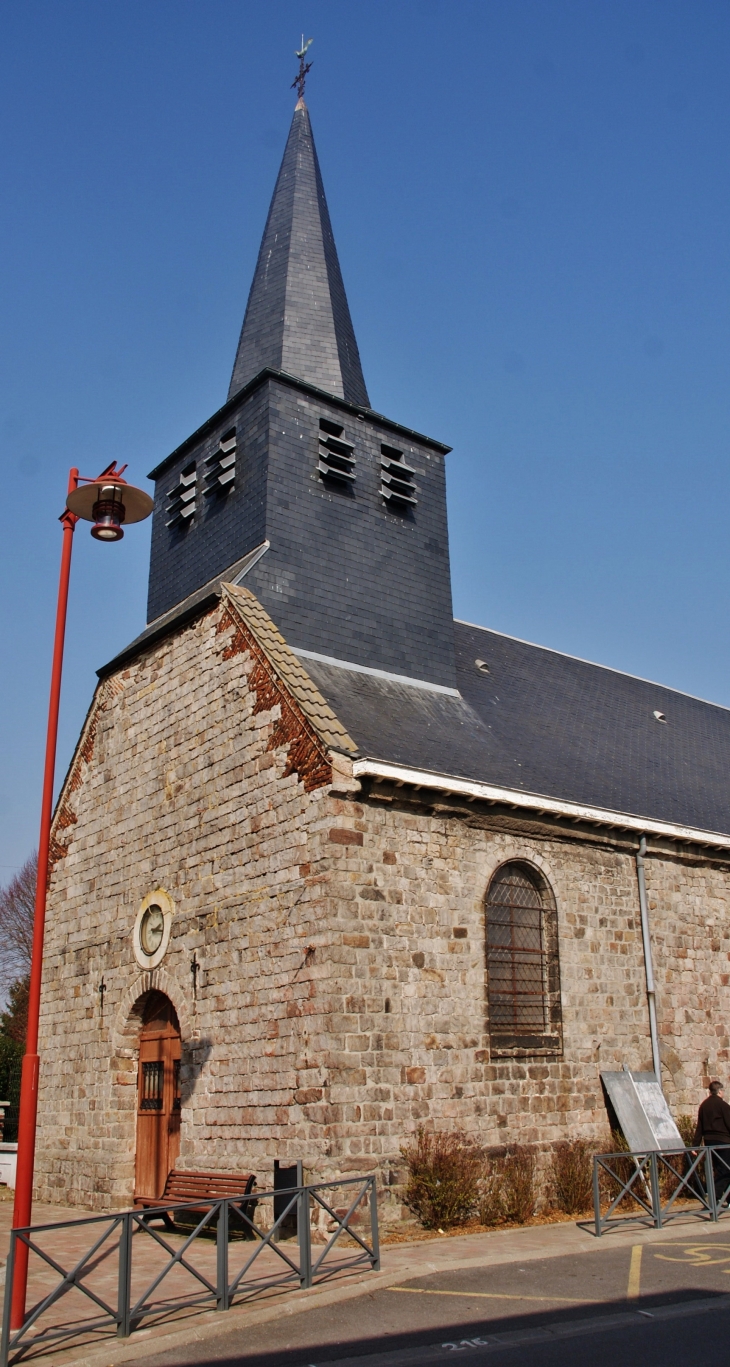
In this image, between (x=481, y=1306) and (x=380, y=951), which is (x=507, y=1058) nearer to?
(x=380, y=951)

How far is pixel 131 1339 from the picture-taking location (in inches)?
239

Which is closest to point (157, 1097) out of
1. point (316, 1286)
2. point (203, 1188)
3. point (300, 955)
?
point (203, 1188)

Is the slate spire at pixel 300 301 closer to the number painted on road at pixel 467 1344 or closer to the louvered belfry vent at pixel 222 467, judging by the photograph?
the louvered belfry vent at pixel 222 467

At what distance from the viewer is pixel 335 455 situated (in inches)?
578

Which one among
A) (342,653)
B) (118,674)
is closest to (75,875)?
(118,674)

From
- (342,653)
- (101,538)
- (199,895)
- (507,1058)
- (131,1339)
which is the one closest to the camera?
(131,1339)

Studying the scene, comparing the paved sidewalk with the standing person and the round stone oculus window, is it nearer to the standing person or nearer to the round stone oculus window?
the standing person

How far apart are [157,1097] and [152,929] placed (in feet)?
6.18

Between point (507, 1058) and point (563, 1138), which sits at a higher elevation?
point (507, 1058)

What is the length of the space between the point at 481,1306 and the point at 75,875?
30.5ft

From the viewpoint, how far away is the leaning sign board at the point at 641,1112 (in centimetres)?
1136

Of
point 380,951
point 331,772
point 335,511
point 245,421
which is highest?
point 245,421

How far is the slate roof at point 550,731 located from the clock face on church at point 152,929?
10.9 ft

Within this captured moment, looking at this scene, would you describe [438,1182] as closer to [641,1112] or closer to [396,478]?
[641,1112]
